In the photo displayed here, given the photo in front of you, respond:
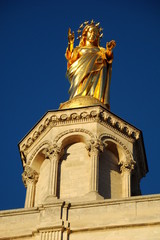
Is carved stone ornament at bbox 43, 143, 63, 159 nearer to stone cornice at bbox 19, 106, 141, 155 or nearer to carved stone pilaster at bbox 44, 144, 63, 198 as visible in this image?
carved stone pilaster at bbox 44, 144, 63, 198

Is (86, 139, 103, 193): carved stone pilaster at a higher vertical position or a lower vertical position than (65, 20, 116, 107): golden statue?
lower

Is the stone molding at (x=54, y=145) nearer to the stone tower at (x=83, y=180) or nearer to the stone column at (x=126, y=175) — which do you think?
the stone tower at (x=83, y=180)

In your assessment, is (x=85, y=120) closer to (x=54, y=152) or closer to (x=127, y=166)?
(x=54, y=152)

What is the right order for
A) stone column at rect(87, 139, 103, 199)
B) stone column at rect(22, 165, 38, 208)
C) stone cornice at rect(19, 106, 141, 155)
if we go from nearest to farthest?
stone column at rect(87, 139, 103, 199)
stone column at rect(22, 165, 38, 208)
stone cornice at rect(19, 106, 141, 155)

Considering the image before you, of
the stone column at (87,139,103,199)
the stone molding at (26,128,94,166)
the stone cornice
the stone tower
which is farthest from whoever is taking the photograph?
the stone cornice

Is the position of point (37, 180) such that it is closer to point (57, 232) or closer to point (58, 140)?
point (58, 140)

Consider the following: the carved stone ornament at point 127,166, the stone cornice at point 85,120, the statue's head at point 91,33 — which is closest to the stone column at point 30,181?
the stone cornice at point 85,120

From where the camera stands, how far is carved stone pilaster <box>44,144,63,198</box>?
96.8ft

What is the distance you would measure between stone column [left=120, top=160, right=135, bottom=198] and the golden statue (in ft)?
10.9

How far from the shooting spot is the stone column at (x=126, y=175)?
30516mm

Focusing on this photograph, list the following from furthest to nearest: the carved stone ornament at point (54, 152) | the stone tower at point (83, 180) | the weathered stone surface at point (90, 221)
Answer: the carved stone ornament at point (54, 152)
the stone tower at point (83, 180)
the weathered stone surface at point (90, 221)

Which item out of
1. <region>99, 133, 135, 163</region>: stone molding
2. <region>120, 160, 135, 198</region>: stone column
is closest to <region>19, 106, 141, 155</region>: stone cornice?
<region>99, 133, 135, 163</region>: stone molding

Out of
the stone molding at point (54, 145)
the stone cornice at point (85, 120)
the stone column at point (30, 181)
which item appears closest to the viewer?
the stone molding at point (54, 145)

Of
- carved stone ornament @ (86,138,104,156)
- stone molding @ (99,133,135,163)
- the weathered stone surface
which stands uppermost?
stone molding @ (99,133,135,163)
